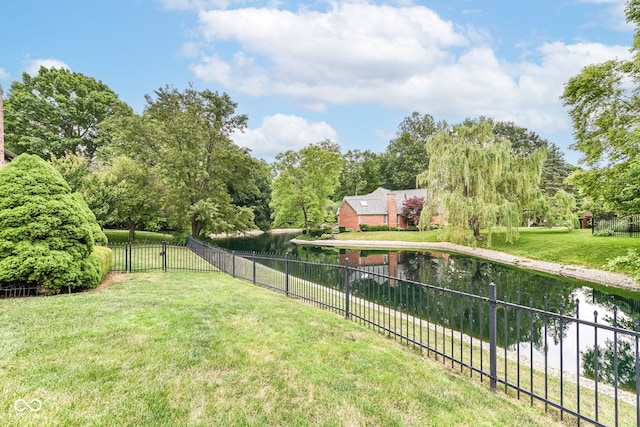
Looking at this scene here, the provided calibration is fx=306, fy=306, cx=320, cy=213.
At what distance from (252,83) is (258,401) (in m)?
22.9

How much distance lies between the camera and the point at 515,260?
60.8ft

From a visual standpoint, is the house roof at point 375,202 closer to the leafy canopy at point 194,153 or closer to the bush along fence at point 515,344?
the leafy canopy at point 194,153

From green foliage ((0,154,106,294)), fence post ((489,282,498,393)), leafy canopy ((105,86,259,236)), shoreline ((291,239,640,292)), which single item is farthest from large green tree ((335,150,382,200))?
fence post ((489,282,498,393))

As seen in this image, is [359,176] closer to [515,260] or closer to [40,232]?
[515,260]

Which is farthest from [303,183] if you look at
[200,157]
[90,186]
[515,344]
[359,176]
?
[515,344]

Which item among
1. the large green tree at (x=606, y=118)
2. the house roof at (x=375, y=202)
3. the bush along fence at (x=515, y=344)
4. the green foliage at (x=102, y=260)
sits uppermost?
the large green tree at (x=606, y=118)

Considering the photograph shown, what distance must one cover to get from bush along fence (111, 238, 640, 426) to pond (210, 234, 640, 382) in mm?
79

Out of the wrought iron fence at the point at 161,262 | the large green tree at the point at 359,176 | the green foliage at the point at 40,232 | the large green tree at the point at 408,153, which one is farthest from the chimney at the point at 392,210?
the green foliage at the point at 40,232

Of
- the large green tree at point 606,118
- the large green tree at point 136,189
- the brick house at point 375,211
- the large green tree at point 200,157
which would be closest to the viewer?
the large green tree at point 606,118

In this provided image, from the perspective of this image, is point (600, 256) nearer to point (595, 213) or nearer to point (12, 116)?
point (595, 213)

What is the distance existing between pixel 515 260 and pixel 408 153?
38957 millimetres

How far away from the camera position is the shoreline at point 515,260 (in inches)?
503

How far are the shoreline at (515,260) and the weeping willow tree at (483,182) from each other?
1819 millimetres

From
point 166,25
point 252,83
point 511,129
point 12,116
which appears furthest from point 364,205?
point 12,116
